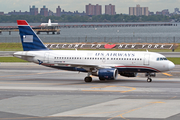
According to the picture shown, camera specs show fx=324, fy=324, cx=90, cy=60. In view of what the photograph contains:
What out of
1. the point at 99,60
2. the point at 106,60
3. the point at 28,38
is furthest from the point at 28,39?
the point at 106,60

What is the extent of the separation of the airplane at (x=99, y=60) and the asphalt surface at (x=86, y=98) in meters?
1.43

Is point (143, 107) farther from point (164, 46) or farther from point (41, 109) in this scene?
point (164, 46)

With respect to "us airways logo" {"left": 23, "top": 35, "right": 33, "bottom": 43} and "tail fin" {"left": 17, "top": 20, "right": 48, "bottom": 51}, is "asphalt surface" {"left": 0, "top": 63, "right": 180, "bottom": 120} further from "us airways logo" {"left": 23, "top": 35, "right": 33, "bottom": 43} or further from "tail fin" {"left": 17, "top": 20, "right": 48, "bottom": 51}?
"us airways logo" {"left": 23, "top": 35, "right": 33, "bottom": 43}

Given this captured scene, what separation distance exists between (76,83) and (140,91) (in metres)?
9.79

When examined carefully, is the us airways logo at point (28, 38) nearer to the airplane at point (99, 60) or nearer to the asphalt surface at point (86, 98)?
the airplane at point (99, 60)

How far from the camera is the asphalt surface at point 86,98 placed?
23969 mm

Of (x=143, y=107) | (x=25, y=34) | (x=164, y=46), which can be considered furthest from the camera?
(x=164, y=46)

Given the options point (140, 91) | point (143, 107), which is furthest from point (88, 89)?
point (143, 107)

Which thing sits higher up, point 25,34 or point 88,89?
point 25,34

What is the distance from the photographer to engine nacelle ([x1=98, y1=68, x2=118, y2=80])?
4006 cm

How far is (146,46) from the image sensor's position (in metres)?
101

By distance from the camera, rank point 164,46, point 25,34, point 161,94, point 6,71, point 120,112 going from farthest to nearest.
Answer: point 164,46, point 6,71, point 25,34, point 161,94, point 120,112

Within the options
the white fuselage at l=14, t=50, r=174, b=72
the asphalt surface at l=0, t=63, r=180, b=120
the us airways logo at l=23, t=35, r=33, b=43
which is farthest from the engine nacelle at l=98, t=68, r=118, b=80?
the us airways logo at l=23, t=35, r=33, b=43

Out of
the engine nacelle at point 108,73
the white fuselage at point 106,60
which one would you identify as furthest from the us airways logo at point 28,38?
the engine nacelle at point 108,73
